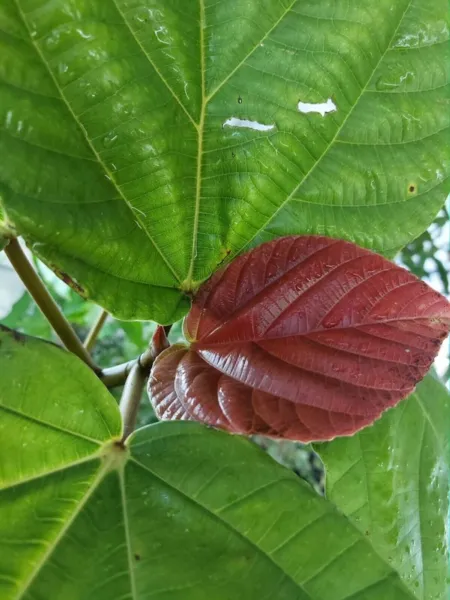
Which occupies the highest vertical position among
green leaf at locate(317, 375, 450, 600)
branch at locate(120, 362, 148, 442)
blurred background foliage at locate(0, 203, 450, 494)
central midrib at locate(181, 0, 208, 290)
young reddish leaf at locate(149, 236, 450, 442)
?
central midrib at locate(181, 0, 208, 290)

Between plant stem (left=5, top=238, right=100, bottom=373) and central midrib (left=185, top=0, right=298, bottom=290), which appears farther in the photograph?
plant stem (left=5, top=238, right=100, bottom=373)

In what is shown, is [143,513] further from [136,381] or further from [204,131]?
[204,131]

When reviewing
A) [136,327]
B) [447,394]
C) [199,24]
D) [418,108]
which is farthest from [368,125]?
[136,327]

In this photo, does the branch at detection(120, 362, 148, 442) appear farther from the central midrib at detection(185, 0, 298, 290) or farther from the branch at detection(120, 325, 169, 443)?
the central midrib at detection(185, 0, 298, 290)

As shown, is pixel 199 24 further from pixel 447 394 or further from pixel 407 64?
pixel 447 394

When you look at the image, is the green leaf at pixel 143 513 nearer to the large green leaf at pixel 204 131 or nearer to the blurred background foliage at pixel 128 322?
the large green leaf at pixel 204 131

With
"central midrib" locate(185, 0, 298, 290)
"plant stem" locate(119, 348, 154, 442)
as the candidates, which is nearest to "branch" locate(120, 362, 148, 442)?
"plant stem" locate(119, 348, 154, 442)

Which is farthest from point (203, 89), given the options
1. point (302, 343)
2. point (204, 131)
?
point (302, 343)
